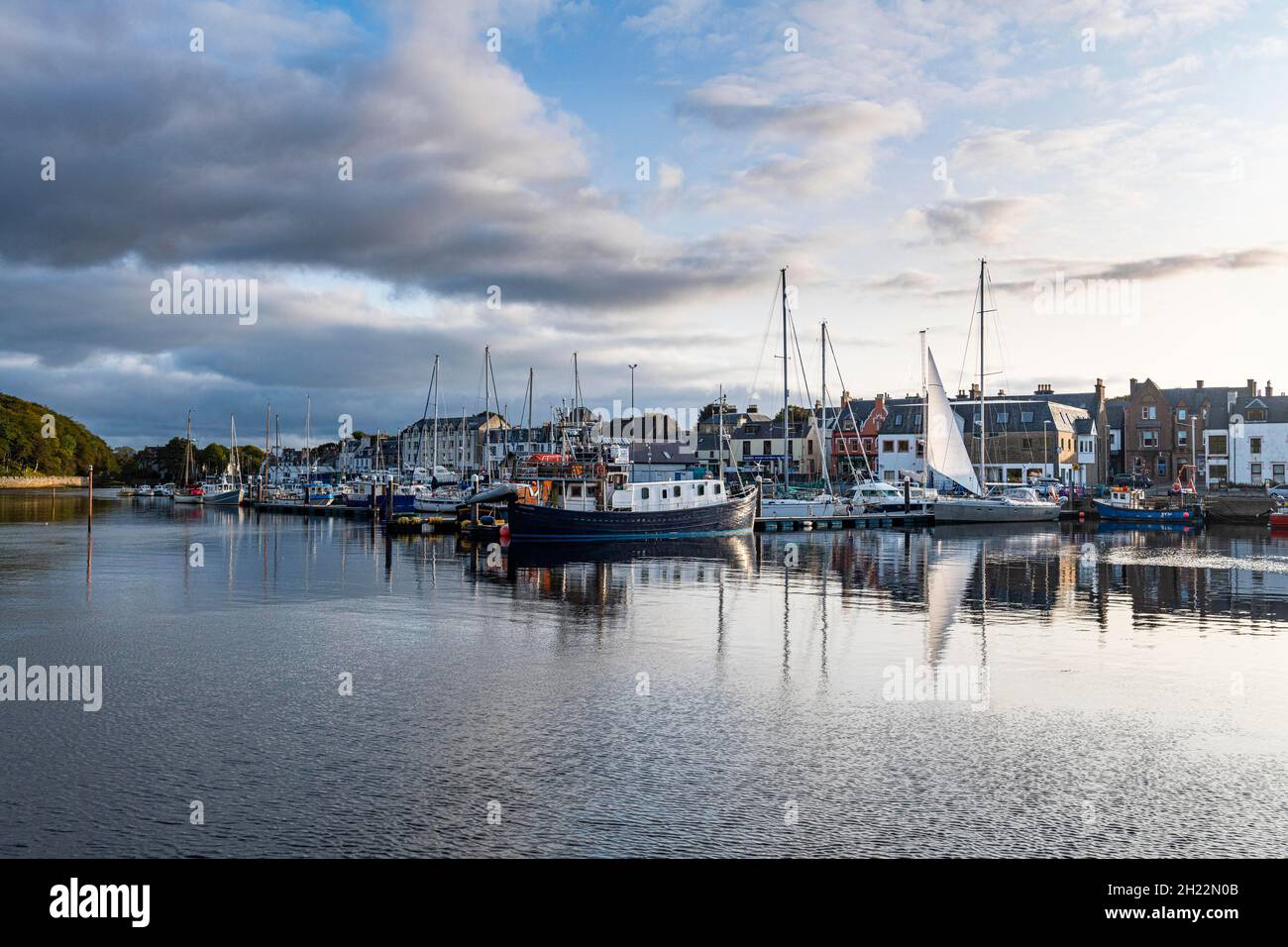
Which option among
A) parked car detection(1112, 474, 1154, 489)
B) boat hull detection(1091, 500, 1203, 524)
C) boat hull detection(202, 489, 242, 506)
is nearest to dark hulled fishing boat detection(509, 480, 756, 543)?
boat hull detection(1091, 500, 1203, 524)

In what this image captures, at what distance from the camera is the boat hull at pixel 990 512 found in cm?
→ 7038

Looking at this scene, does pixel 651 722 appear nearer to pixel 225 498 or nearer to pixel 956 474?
pixel 956 474

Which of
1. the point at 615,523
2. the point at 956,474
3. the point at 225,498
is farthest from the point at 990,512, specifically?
the point at 225,498

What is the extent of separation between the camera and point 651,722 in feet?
49.5

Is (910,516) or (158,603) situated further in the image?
(910,516)

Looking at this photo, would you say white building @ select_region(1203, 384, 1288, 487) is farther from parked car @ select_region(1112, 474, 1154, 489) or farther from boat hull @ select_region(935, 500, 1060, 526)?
boat hull @ select_region(935, 500, 1060, 526)

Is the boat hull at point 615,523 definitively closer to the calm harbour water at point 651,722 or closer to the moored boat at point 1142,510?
the calm harbour water at point 651,722

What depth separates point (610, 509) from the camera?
53.0 m

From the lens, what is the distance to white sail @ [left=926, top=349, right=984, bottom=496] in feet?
231
